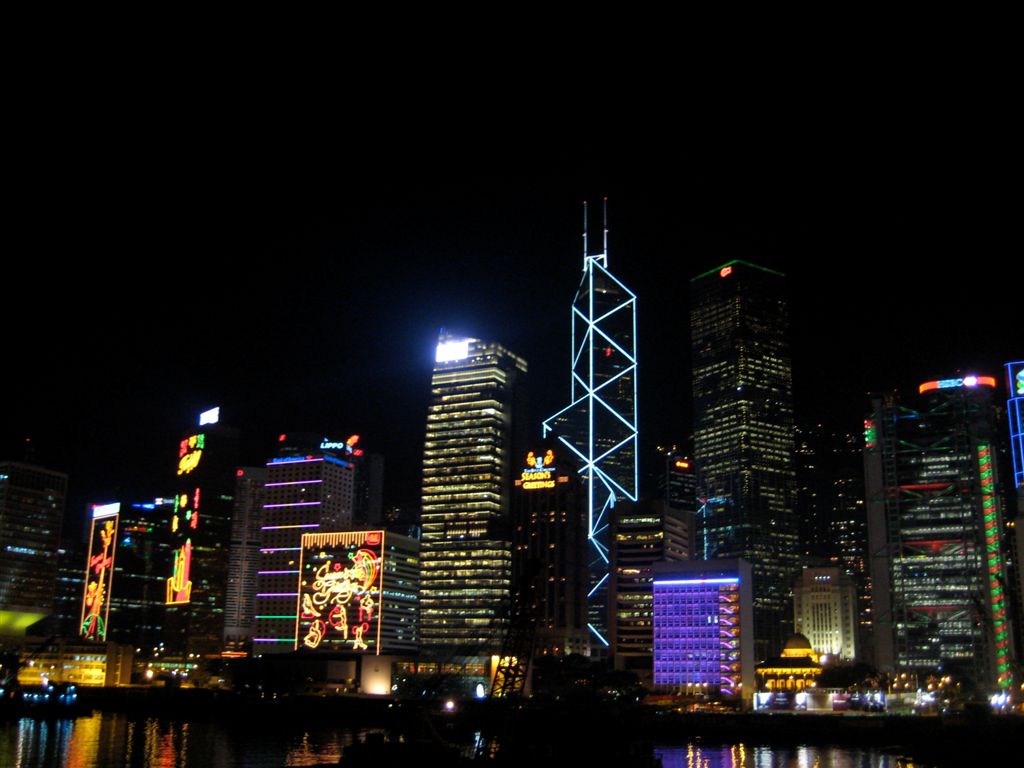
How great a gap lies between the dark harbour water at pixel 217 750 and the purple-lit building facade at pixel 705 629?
49811 millimetres

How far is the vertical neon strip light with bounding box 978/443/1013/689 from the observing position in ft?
603

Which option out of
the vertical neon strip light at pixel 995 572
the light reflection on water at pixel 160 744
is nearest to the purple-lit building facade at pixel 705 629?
the vertical neon strip light at pixel 995 572

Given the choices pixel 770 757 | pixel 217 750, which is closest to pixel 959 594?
pixel 770 757

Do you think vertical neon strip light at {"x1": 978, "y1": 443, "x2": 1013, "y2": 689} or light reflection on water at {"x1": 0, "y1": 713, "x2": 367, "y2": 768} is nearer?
light reflection on water at {"x1": 0, "y1": 713, "x2": 367, "y2": 768}

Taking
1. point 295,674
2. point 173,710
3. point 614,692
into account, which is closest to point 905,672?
point 614,692

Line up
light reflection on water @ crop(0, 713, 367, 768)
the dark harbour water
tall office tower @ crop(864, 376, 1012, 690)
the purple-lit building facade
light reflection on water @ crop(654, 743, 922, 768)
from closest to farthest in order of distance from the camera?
light reflection on water @ crop(0, 713, 367, 768)
the dark harbour water
light reflection on water @ crop(654, 743, 922, 768)
the purple-lit building facade
tall office tower @ crop(864, 376, 1012, 690)

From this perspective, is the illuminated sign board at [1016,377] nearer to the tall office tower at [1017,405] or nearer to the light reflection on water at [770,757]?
the tall office tower at [1017,405]

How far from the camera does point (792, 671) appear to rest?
585 ft

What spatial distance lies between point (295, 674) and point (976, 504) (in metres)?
128

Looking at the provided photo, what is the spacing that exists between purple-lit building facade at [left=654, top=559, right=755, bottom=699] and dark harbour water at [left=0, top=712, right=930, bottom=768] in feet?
163

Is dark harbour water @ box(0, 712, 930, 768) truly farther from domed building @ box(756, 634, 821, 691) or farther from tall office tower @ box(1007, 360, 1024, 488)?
tall office tower @ box(1007, 360, 1024, 488)

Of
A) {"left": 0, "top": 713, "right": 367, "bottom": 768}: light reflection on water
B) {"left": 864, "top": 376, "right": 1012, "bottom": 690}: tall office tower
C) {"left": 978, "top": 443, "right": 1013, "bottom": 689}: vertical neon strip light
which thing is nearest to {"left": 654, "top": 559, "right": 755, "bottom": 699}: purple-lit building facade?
{"left": 864, "top": 376, "right": 1012, "bottom": 690}: tall office tower

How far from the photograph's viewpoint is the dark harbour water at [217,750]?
85.4 meters

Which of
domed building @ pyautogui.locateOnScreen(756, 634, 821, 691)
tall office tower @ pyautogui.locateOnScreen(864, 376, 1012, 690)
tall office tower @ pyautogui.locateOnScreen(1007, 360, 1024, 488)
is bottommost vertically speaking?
domed building @ pyautogui.locateOnScreen(756, 634, 821, 691)
